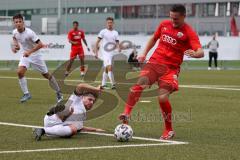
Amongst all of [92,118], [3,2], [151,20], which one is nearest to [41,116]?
[92,118]

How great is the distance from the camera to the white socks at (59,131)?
1040 centimetres

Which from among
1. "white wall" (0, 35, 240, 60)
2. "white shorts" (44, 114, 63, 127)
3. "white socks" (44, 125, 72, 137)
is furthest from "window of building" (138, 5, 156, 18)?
"white socks" (44, 125, 72, 137)

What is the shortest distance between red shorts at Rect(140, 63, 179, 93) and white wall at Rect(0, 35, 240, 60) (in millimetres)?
24704

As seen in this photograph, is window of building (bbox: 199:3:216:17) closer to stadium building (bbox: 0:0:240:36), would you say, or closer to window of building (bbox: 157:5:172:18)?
stadium building (bbox: 0:0:240:36)

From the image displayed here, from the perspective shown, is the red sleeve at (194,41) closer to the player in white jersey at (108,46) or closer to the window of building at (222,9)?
the player in white jersey at (108,46)

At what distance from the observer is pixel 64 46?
39219 mm

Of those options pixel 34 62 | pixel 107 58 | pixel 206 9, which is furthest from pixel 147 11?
pixel 34 62

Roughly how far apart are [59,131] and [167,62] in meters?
2.04

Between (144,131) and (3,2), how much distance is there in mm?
48064

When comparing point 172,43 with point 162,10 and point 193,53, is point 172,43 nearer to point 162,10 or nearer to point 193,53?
point 193,53

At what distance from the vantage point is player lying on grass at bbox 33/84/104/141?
34.2 feet

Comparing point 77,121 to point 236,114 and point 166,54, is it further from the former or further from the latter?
point 236,114

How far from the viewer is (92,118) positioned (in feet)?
44.5

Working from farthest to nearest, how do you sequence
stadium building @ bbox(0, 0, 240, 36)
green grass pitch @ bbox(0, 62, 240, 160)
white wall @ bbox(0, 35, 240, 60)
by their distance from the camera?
stadium building @ bbox(0, 0, 240, 36)
white wall @ bbox(0, 35, 240, 60)
green grass pitch @ bbox(0, 62, 240, 160)
